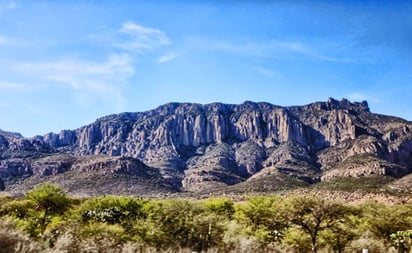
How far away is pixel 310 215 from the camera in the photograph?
3425 centimetres

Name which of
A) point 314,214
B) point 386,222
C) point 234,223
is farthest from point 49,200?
A: point 386,222

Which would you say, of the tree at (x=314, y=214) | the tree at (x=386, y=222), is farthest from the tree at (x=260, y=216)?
the tree at (x=386, y=222)

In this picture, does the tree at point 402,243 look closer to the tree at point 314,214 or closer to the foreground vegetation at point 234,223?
the foreground vegetation at point 234,223

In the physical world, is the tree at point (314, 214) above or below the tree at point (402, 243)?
above

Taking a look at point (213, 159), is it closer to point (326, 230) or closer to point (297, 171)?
point (297, 171)

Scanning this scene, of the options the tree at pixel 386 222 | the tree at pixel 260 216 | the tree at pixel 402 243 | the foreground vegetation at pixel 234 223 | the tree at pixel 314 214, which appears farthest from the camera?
the tree at pixel 260 216

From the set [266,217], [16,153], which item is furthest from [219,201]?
[16,153]

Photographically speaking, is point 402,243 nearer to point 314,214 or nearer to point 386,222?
point 386,222

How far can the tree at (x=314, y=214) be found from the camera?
3331 centimetres

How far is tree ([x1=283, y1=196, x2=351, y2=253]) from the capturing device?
33.3 meters

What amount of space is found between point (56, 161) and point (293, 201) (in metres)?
129

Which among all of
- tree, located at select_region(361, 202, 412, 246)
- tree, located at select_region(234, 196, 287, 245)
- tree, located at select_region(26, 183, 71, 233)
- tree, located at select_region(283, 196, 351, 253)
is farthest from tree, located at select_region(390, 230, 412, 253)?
tree, located at select_region(26, 183, 71, 233)

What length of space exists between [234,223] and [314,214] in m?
6.05

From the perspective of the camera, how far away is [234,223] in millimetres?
32719
